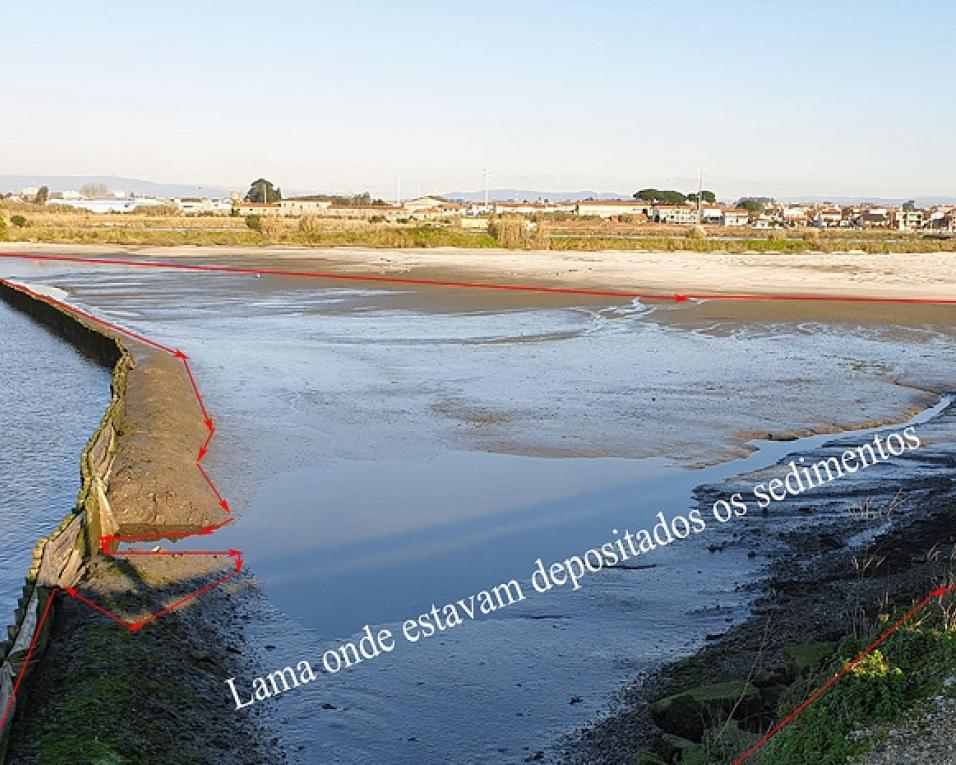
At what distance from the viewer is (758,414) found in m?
18.4

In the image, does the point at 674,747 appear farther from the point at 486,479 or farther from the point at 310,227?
the point at 310,227

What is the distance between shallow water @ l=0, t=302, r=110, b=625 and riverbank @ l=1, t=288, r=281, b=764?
0.97m

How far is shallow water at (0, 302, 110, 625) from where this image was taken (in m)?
11.9

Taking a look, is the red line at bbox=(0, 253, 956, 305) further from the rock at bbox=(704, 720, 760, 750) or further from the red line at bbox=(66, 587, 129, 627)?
the rock at bbox=(704, 720, 760, 750)

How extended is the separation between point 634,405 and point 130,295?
25.6m

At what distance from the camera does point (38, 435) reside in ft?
56.7

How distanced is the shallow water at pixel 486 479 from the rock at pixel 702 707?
2.87 ft

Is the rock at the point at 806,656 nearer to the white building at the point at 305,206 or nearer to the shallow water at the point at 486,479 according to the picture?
the shallow water at the point at 486,479

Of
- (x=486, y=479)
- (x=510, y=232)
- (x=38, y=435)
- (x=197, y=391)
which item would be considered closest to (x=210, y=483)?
(x=486, y=479)

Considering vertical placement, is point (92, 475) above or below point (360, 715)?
above

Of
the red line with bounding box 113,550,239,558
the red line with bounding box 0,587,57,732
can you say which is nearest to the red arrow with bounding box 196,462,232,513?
the red line with bounding box 113,550,239,558

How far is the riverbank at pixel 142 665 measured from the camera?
688cm

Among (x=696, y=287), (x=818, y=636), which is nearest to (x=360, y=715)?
(x=818, y=636)

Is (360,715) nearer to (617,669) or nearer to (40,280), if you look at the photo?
(617,669)
